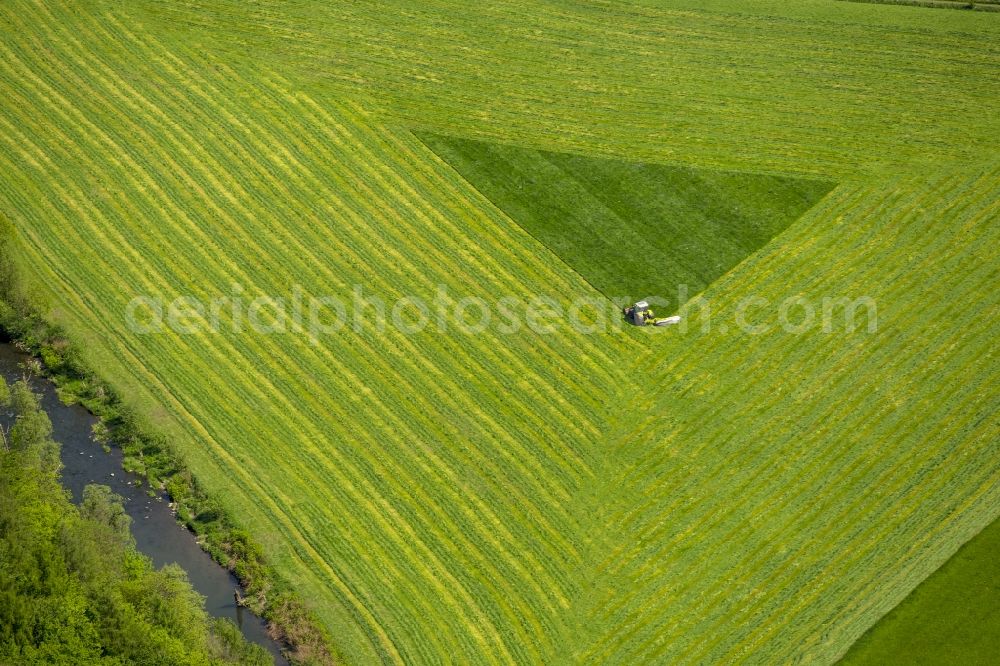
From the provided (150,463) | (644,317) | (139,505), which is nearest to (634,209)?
(644,317)

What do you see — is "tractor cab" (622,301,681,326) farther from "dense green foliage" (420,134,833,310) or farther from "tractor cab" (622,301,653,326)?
"dense green foliage" (420,134,833,310)

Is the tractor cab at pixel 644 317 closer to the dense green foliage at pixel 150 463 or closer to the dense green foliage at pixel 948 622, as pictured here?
the dense green foliage at pixel 948 622

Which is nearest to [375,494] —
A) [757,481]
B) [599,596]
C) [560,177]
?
[599,596]

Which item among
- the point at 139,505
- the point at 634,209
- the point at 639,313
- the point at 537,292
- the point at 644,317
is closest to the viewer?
the point at 139,505

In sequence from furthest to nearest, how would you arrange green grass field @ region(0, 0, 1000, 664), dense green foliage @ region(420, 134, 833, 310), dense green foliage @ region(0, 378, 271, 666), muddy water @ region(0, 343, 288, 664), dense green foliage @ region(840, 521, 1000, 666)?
dense green foliage @ region(420, 134, 833, 310)
green grass field @ region(0, 0, 1000, 664)
muddy water @ region(0, 343, 288, 664)
dense green foliage @ region(840, 521, 1000, 666)
dense green foliage @ region(0, 378, 271, 666)

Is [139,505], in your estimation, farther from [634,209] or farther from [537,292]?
[634,209]

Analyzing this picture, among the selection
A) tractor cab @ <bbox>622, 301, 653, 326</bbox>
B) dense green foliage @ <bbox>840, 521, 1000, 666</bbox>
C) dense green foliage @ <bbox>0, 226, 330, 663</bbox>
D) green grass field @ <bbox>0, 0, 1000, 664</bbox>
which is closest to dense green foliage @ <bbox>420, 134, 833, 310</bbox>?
green grass field @ <bbox>0, 0, 1000, 664</bbox>

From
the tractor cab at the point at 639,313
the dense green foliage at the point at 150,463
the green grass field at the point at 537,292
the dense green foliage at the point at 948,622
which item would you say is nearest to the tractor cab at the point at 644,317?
the tractor cab at the point at 639,313
